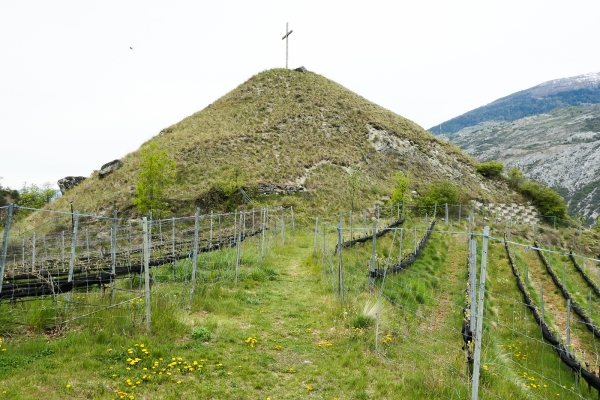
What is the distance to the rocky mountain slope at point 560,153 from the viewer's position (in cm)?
9356

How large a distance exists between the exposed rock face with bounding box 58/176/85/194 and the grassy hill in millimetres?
5225

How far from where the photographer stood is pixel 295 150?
44.0 metres

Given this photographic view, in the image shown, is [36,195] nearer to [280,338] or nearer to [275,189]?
[275,189]

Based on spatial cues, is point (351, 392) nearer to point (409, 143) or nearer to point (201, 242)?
point (201, 242)

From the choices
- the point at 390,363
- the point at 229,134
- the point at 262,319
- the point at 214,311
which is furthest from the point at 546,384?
the point at 229,134

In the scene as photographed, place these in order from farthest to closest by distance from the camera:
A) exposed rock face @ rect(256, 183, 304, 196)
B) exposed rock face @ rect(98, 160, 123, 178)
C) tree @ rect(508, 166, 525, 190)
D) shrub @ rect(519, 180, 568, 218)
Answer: tree @ rect(508, 166, 525, 190)
shrub @ rect(519, 180, 568, 218)
exposed rock face @ rect(98, 160, 123, 178)
exposed rock face @ rect(256, 183, 304, 196)

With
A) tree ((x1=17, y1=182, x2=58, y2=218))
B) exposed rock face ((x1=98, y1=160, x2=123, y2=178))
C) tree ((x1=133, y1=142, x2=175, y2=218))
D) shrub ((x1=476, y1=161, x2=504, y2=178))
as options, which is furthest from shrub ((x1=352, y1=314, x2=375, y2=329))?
tree ((x1=17, y1=182, x2=58, y2=218))

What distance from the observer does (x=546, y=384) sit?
23.7 ft

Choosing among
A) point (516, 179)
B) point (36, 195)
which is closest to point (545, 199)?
point (516, 179)

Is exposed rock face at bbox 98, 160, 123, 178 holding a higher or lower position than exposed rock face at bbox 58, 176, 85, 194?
higher

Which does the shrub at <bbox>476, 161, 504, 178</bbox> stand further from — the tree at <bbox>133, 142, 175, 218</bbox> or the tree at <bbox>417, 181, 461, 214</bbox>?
the tree at <bbox>133, 142, 175, 218</bbox>

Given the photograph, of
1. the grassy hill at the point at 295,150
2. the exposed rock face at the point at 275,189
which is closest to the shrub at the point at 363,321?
the grassy hill at the point at 295,150

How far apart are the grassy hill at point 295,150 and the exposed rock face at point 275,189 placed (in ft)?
2.71

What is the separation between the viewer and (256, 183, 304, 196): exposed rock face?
116 ft
